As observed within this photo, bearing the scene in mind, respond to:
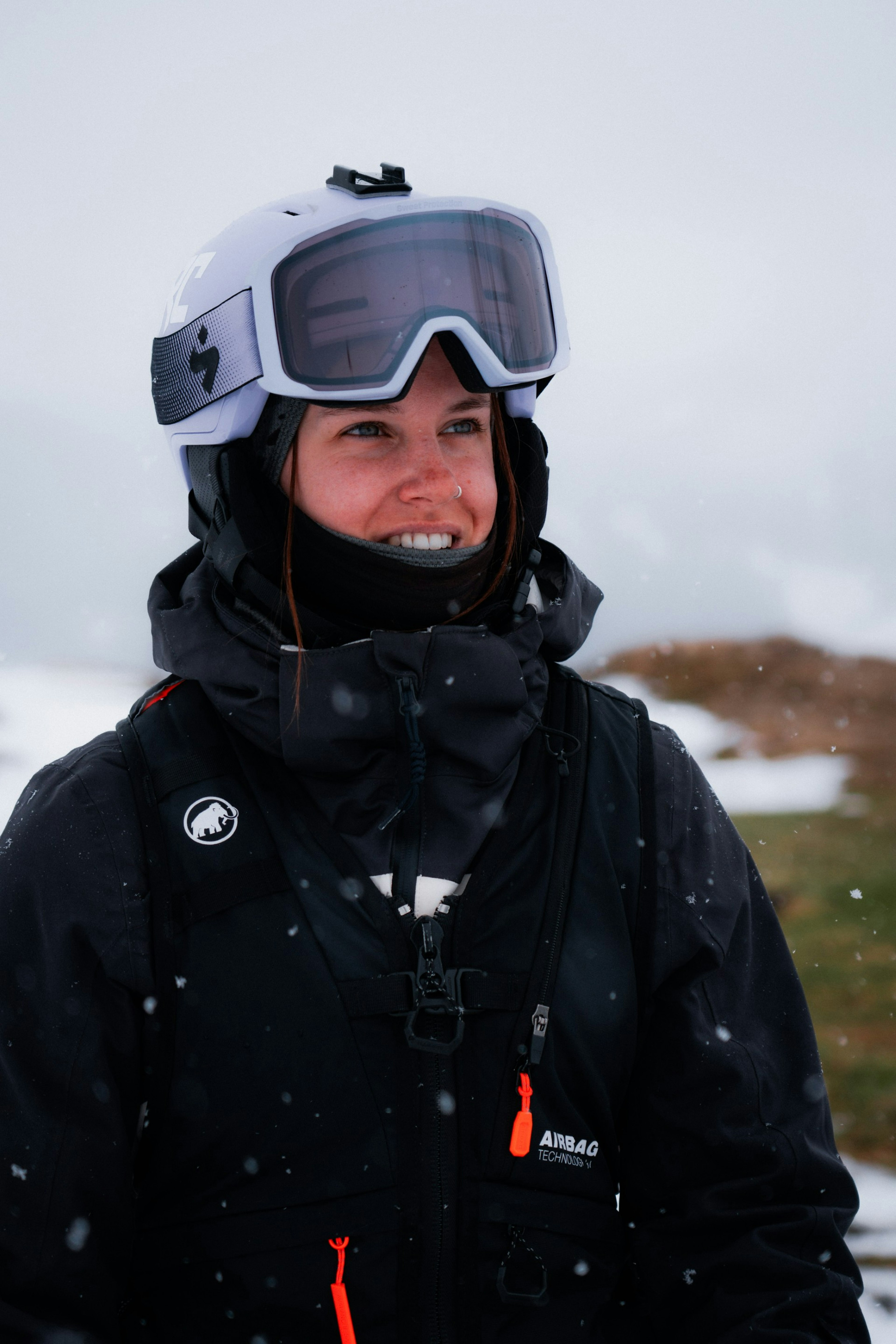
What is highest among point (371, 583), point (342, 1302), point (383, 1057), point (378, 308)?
point (378, 308)

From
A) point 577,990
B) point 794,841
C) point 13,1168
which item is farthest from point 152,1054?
point 794,841

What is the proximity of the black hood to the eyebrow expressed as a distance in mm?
394

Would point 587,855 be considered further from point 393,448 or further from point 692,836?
point 393,448

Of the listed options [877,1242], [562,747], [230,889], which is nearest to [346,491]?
[562,747]

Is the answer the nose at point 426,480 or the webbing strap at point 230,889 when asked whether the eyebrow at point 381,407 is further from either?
the webbing strap at point 230,889

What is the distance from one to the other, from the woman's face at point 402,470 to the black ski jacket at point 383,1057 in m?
0.23

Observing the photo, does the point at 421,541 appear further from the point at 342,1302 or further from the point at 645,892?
the point at 342,1302

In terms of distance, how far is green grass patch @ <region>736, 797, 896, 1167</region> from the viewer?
511 centimetres

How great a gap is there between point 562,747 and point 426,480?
1.73 feet

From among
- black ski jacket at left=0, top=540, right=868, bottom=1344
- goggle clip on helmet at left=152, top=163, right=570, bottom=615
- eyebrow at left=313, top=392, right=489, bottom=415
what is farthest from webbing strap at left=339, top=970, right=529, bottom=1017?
eyebrow at left=313, top=392, right=489, bottom=415

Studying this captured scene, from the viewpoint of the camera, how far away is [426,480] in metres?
1.82

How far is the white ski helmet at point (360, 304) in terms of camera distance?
5.98 ft

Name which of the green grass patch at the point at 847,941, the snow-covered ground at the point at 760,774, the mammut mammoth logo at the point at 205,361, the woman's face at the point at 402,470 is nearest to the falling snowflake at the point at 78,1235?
the woman's face at the point at 402,470

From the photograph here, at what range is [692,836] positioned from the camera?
1899 millimetres
